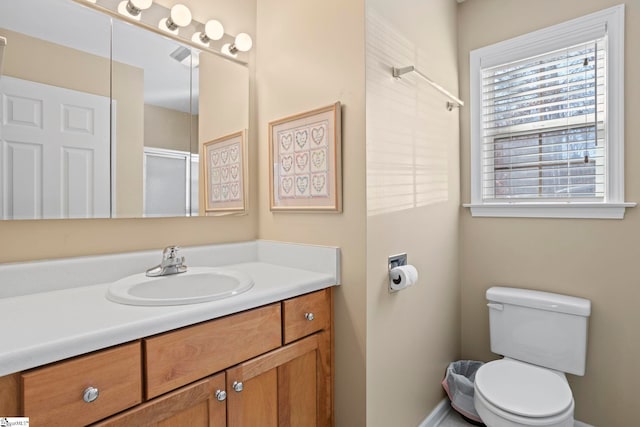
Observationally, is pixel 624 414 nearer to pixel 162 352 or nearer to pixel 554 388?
pixel 554 388

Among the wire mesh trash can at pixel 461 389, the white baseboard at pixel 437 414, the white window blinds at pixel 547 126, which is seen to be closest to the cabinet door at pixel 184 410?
the white baseboard at pixel 437 414

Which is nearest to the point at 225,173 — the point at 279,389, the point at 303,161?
the point at 303,161

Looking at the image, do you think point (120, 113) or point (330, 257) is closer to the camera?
point (120, 113)

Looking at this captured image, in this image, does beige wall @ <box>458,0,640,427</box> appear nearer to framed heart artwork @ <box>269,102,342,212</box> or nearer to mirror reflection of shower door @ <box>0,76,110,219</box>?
framed heart artwork @ <box>269,102,342,212</box>

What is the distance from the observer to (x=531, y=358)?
176 cm

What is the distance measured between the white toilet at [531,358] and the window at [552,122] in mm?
493

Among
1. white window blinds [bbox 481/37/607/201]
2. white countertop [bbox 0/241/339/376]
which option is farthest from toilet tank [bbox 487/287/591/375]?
white countertop [bbox 0/241/339/376]

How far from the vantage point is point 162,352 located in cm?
96

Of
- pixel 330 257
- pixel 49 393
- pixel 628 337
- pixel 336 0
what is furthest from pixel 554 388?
pixel 336 0

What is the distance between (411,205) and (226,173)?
97 centimetres

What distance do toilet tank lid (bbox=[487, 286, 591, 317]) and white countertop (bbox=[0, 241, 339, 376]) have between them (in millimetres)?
1018

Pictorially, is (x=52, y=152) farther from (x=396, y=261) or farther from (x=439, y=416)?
(x=439, y=416)

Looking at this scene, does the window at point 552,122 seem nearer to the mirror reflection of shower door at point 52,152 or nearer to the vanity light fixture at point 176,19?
the vanity light fixture at point 176,19

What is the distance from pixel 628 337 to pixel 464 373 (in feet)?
2.76
